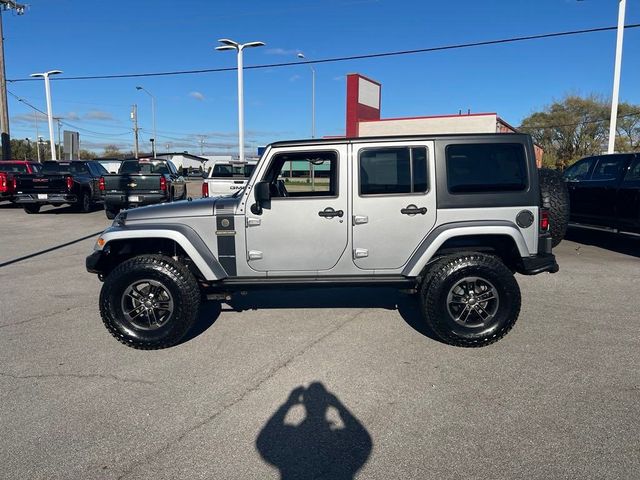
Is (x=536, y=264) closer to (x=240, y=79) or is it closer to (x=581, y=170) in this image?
(x=581, y=170)

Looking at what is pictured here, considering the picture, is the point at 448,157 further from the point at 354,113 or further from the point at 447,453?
the point at 354,113

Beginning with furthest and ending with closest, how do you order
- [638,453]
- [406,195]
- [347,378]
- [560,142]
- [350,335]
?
[560,142] → [350,335] → [406,195] → [347,378] → [638,453]

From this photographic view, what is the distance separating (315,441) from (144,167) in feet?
52.2

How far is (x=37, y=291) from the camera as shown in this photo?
→ 636 cm

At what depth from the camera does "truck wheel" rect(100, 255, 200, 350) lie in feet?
14.0

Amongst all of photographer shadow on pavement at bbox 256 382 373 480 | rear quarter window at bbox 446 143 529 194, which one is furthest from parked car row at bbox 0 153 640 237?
photographer shadow on pavement at bbox 256 382 373 480

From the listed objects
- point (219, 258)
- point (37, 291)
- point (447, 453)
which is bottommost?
point (447, 453)

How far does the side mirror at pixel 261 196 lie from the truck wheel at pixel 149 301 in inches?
36.4

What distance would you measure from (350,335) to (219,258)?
5.16ft

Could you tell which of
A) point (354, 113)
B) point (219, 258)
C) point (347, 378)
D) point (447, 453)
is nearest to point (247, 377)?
point (347, 378)

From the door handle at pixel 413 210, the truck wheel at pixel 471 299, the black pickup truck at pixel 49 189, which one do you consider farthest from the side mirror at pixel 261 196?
the black pickup truck at pixel 49 189

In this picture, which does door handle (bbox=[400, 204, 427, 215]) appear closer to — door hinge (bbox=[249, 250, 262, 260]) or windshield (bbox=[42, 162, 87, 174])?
door hinge (bbox=[249, 250, 262, 260])

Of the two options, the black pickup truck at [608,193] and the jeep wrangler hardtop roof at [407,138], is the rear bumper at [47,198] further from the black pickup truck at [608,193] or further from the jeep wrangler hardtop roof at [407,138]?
the black pickup truck at [608,193]

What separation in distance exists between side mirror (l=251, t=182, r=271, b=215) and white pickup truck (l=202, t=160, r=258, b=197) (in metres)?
8.00
